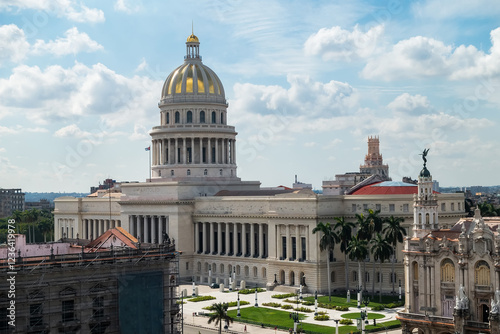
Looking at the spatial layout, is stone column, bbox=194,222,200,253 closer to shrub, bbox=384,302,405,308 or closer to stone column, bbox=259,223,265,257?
stone column, bbox=259,223,265,257

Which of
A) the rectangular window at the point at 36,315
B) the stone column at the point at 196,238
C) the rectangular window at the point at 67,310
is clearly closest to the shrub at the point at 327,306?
the stone column at the point at 196,238

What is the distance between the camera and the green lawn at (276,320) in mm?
91650

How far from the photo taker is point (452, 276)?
8606 cm

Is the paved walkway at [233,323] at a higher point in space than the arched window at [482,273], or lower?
lower

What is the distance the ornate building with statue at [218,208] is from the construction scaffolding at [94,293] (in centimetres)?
4968

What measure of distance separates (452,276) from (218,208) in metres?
61.9

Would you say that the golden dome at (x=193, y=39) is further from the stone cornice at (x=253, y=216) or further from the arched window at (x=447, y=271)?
the arched window at (x=447, y=271)

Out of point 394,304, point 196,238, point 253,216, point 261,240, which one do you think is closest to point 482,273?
point 394,304

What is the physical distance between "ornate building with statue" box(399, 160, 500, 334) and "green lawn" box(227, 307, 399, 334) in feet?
24.4

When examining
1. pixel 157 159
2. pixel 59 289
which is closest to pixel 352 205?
pixel 157 159

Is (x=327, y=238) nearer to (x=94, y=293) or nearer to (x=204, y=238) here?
(x=204, y=238)

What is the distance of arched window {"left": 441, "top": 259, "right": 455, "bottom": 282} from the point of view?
86.1 m

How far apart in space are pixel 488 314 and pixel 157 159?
93.3m

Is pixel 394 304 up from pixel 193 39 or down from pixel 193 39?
down
